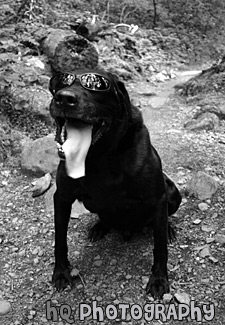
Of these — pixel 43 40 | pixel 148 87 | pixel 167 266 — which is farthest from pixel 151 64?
pixel 167 266

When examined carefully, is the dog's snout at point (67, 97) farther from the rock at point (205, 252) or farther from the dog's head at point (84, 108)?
the rock at point (205, 252)

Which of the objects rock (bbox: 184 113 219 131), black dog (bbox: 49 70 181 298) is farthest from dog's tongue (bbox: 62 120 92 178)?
rock (bbox: 184 113 219 131)

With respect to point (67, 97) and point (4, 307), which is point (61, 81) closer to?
point (67, 97)

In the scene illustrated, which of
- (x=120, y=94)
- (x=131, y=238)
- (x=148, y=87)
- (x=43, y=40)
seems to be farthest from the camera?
(x=148, y=87)

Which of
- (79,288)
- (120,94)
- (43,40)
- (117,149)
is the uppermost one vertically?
(120,94)

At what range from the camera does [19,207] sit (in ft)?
12.0

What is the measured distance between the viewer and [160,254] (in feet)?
8.63

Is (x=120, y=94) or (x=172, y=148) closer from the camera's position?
(x=120, y=94)

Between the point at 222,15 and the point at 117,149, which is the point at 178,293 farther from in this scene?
the point at 222,15

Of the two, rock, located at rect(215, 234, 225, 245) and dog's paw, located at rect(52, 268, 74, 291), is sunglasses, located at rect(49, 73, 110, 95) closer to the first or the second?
dog's paw, located at rect(52, 268, 74, 291)

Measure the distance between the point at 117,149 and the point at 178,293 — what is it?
36.4 inches

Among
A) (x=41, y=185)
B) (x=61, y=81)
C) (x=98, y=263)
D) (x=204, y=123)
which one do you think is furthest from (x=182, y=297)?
(x=204, y=123)

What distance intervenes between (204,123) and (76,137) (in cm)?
318

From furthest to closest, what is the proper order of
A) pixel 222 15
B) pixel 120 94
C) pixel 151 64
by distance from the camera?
pixel 222 15
pixel 151 64
pixel 120 94
